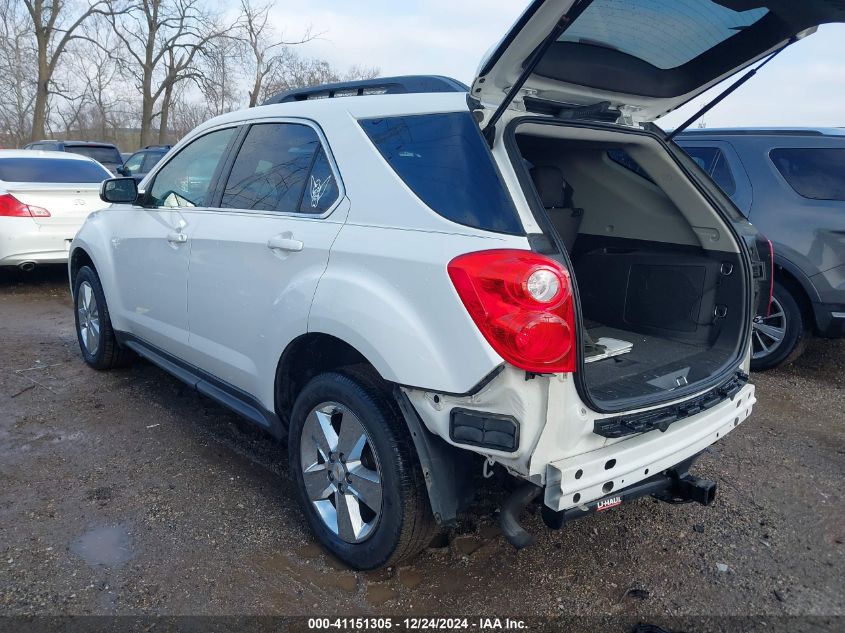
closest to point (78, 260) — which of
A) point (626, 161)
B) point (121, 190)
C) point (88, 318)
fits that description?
point (88, 318)

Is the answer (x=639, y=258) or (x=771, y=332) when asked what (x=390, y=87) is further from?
(x=771, y=332)

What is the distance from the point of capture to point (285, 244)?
277 cm

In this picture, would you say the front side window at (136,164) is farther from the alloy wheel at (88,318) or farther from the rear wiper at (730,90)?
the rear wiper at (730,90)

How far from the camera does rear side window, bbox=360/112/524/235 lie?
218 centimetres

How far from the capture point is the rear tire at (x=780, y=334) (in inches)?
205

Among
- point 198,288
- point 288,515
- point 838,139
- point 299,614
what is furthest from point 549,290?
point 838,139

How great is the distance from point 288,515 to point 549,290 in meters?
1.79

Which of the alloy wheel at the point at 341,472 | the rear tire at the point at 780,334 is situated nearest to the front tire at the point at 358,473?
the alloy wheel at the point at 341,472

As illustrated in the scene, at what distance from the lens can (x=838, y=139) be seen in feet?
16.6

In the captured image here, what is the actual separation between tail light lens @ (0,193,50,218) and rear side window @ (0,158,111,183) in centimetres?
43

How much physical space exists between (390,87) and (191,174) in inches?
56.6

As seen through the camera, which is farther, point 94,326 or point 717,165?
point 717,165

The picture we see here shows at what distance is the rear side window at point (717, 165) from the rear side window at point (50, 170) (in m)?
7.02

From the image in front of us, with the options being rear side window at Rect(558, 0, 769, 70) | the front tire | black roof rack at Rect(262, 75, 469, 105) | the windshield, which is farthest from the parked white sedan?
the windshield
